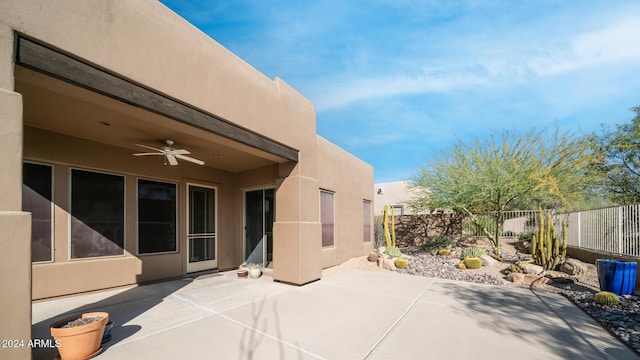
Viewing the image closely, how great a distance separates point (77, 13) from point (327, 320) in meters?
4.93

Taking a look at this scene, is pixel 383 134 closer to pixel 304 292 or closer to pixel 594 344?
pixel 304 292

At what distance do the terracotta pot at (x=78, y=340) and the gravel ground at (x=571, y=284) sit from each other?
18.3 ft

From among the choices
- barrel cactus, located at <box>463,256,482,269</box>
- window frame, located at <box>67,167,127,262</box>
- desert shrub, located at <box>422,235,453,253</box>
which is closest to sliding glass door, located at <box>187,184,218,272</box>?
window frame, located at <box>67,167,127,262</box>

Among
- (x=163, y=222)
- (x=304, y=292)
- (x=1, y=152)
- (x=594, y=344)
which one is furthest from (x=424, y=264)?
(x=1, y=152)

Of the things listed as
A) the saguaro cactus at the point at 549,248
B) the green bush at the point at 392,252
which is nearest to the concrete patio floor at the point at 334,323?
the saguaro cactus at the point at 549,248

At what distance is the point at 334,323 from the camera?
4.25 metres

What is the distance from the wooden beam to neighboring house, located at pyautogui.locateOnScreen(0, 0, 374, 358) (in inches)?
0.6

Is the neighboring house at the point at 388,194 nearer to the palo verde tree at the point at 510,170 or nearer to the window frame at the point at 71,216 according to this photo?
the palo verde tree at the point at 510,170

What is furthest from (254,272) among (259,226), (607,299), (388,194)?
(388,194)

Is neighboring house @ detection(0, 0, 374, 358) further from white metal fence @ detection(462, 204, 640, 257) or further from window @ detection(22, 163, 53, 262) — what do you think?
white metal fence @ detection(462, 204, 640, 257)

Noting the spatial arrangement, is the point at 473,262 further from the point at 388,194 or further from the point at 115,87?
the point at 388,194

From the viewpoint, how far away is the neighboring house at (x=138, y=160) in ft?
8.84

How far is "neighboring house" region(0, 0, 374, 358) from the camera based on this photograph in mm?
2693

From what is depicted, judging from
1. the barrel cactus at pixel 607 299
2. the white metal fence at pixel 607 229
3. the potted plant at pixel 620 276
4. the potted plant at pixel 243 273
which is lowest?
the potted plant at pixel 243 273
